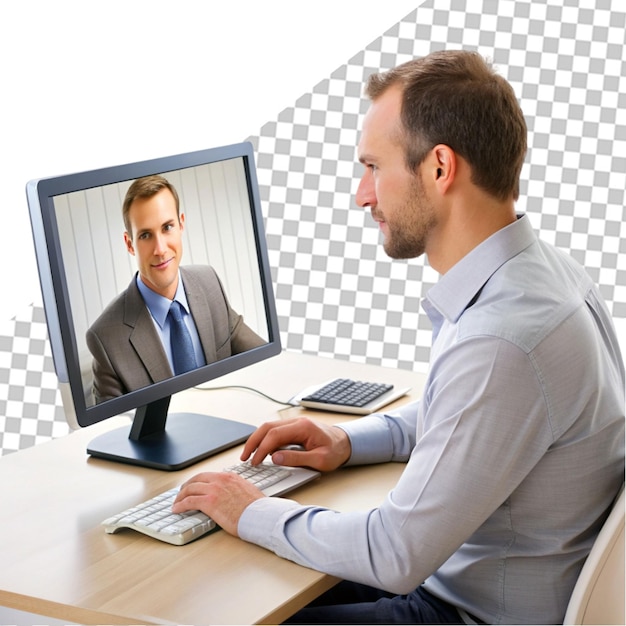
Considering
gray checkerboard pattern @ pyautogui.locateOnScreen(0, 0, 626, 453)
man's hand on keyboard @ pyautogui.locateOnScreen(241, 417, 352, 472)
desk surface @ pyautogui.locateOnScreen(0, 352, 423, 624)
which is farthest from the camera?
gray checkerboard pattern @ pyautogui.locateOnScreen(0, 0, 626, 453)

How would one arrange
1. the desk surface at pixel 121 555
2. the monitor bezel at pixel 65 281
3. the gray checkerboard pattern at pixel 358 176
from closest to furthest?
the desk surface at pixel 121 555, the monitor bezel at pixel 65 281, the gray checkerboard pattern at pixel 358 176

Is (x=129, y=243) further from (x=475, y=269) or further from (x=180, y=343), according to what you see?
(x=475, y=269)

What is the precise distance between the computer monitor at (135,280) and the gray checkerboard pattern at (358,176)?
1053 millimetres

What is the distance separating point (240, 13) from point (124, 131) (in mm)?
478

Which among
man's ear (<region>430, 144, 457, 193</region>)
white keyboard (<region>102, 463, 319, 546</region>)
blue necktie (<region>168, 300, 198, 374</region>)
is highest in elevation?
man's ear (<region>430, 144, 457, 193</region>)

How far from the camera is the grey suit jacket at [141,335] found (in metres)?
1.68

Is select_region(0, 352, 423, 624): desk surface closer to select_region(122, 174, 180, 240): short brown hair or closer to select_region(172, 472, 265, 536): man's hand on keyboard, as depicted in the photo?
select_region(172, 472, 265, 536): man's hand on keyboard

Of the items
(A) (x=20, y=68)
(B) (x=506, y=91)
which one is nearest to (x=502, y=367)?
(B) (x=506, y=91)

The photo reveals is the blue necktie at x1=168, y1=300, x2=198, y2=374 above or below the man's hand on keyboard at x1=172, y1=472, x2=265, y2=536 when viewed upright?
above

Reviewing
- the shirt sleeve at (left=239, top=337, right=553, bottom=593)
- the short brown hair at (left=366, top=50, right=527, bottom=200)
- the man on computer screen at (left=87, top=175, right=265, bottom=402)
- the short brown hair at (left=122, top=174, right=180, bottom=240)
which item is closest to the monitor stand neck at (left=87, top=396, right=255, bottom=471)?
the man on computer screen at (left=87, top=175, right=265, bottom=402)

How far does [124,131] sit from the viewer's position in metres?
2.90

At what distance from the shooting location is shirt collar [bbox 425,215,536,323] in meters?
1.45

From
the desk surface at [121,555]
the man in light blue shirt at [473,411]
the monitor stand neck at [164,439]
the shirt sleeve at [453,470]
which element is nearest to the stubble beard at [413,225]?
the man in light blue shirt at [473,411]

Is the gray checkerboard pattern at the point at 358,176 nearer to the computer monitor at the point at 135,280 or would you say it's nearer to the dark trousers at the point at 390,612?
the computer monitor at the point at 135,280
